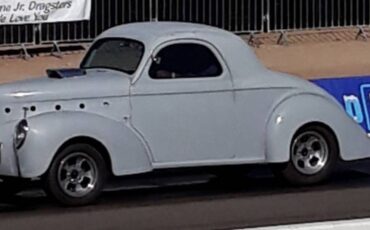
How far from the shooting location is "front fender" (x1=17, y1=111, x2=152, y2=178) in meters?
13.9

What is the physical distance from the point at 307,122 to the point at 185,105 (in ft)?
4.47

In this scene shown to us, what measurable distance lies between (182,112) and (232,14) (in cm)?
1349

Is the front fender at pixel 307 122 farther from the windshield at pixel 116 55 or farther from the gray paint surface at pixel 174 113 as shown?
the windshield at pixel 116 55

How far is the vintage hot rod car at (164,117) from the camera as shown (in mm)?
14016

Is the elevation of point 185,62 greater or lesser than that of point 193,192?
greater

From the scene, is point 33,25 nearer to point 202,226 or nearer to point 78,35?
point 78,35

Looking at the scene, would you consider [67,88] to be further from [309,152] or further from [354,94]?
[354,94]

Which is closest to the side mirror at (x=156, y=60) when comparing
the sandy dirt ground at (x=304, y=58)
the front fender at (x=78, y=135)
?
the front fender at (x=78, y=135)

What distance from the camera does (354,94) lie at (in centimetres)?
1802

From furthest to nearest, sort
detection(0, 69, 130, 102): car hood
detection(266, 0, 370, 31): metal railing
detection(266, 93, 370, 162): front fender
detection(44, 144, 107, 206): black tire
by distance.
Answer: detection(266, 0, 370, 31): metal railing, detection(266, 93, 370, 162): front fender, detection(0, 69, 130, 102): car hood, detection(44, 144, 107, 206): black tire

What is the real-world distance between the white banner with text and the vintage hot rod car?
1042 centimetres

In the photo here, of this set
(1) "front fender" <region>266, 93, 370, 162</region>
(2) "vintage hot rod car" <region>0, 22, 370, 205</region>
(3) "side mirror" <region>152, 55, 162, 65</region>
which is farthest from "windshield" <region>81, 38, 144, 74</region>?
(1) "front fender" <region>266, 93, 370, 162</region>

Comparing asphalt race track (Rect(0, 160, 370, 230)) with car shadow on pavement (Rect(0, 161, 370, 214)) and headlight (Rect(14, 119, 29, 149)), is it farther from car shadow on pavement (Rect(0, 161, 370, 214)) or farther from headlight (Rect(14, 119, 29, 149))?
headlight (Rect(14, 119, 29, 149))

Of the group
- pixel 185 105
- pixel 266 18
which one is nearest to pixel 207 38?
pixel 185 105
